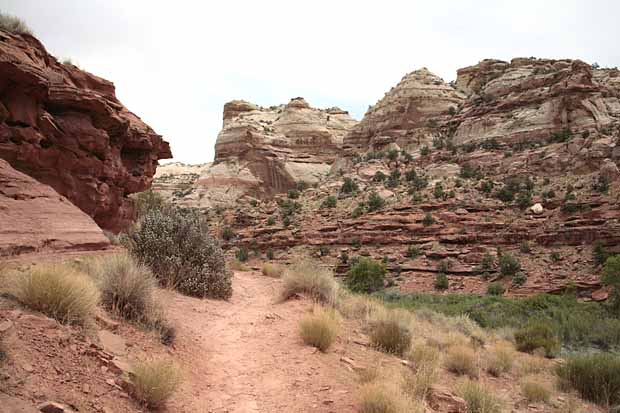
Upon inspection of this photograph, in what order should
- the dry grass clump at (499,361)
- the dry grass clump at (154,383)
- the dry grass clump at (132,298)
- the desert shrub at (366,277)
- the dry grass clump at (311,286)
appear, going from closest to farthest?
the dry grass clump at (154,383) < the dry grass clump at (132,298) < the dry grass clump at (499,361) < the dry grass clump at (311,286) < the desert shrub at (366,277)

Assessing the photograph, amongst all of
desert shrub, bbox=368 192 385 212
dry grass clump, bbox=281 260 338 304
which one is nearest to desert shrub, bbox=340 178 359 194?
desert shrub, bbox=368 192 385 212

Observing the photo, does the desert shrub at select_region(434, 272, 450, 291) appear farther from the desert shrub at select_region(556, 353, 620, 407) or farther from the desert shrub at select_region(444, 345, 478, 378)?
the desert shrub at select_region(444, 345, 478, 378)

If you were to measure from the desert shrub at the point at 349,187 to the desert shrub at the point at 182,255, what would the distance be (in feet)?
108

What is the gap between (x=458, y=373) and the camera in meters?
7.47

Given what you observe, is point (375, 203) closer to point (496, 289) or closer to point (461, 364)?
point (496, 289)

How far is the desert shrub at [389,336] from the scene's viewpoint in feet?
23.9

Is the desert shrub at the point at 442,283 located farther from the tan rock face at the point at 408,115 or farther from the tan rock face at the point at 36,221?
the tan rock face at the point at 408,115

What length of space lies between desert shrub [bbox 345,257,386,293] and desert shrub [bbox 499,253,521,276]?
7537 millimetres

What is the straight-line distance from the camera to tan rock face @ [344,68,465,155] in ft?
168

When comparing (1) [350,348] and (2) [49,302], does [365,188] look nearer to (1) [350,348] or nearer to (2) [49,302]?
(1) [350,348]

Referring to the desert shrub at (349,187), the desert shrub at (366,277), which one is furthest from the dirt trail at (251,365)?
the desert shrub at (349,187)

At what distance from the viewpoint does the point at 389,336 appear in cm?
745

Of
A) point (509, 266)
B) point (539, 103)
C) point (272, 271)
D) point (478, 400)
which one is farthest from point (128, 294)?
point (539, 103)

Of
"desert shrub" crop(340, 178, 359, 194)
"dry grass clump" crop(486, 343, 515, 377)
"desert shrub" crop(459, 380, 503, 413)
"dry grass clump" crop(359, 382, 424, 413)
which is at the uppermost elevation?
"desert shrub" crop(340, 178, 359, 194)
